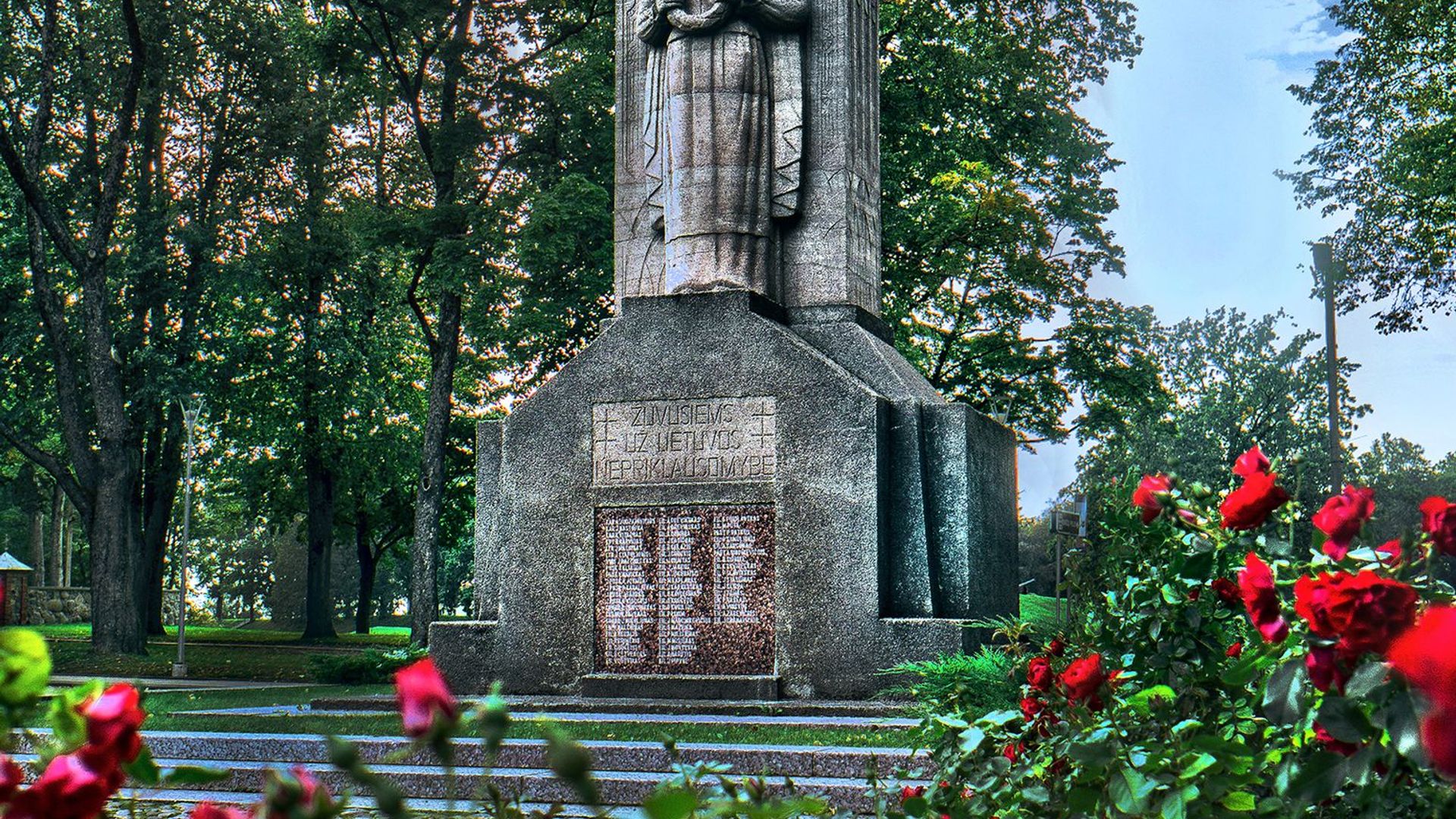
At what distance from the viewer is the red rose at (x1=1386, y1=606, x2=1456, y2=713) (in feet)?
2.75

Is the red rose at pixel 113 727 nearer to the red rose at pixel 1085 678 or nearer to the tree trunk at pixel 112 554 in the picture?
the red rose at pixel 1085 678

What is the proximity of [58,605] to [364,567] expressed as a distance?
38.2 feet

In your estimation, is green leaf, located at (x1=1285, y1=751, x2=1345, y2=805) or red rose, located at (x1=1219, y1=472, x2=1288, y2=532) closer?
green leaf, located at (x1=1285, y1=751, x2=1345, y2=805)

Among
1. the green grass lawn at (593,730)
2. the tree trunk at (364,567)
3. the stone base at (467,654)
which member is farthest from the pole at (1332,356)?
the tree trunk at (364,567)

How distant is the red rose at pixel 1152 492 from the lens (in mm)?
2984

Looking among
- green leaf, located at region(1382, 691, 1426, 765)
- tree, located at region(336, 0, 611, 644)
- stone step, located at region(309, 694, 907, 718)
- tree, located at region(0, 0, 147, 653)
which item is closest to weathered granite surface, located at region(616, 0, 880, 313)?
stone step, located at region(309, 694, 907, 718)

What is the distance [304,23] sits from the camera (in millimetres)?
25172

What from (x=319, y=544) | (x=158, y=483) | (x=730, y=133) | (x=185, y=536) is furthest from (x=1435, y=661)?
(x=319, y=544)

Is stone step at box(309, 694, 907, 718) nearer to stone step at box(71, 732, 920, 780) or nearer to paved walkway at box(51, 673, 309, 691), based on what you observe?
stone step at box(71, 732, 920, 780)

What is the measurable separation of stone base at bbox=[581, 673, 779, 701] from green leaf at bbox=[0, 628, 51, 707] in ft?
23.4

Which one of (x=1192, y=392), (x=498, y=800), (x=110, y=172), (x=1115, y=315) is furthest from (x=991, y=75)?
(x=1192, y=392)

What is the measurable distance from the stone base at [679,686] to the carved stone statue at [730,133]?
268 centimetres

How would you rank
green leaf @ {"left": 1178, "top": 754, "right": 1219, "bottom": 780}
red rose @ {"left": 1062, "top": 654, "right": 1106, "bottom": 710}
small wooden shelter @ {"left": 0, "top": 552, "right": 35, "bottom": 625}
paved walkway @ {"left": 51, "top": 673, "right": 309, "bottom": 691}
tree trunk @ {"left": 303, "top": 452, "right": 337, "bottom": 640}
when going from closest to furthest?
green leaf @ {"left": 1178, "top": 754, "right": 1219, "bottom": 780}, red rose @ {"left": 1062, "top": 654, "right": 1106, "bottom": 710}, paved walkway @ {"left": 51, "top": 673, "right": 309, "bottom": 691}, tree trunk @ {"left": 303, "top": 452, "right": 337, "bottom": 640}, small wooden shelter @ {"left": 0, "top": 552, "right": 35, "bottom": 625}

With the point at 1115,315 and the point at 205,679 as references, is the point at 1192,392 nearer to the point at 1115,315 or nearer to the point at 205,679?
the point at 1115,315
